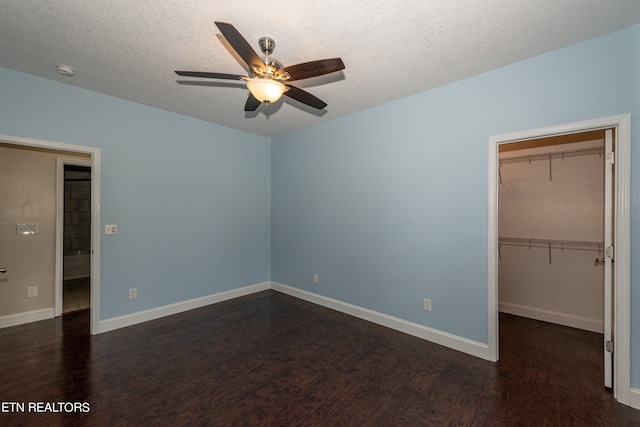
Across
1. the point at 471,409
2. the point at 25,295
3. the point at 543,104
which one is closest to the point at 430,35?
the point at 543,104

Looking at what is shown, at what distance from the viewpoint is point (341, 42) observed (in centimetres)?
212

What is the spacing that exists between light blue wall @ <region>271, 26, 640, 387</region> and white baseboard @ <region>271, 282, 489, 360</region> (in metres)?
0.07

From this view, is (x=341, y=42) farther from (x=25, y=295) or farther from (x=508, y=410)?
(x=25, y=295)

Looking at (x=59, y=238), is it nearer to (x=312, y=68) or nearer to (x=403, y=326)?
(x=312, y=68)

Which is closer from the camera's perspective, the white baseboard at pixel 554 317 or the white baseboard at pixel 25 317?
the white baseboard at pixel 554 317

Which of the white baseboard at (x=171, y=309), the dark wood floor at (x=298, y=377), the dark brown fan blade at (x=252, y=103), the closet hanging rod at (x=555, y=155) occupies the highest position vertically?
the dark brown fan blade at (x=252, y=103)

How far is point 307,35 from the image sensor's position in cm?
204

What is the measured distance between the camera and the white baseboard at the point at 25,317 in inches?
126

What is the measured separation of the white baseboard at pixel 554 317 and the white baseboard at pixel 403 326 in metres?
1.49

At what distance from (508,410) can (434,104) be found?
2.74m

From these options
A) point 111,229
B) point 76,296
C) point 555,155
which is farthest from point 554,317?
point 76,296

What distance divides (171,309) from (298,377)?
2.29 meters

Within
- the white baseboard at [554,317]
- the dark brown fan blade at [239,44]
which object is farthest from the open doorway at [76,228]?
the white baseboard at [554,317]

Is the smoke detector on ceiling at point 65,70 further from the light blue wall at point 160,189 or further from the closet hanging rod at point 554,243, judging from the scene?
the closet hanging rod at point 554,243
